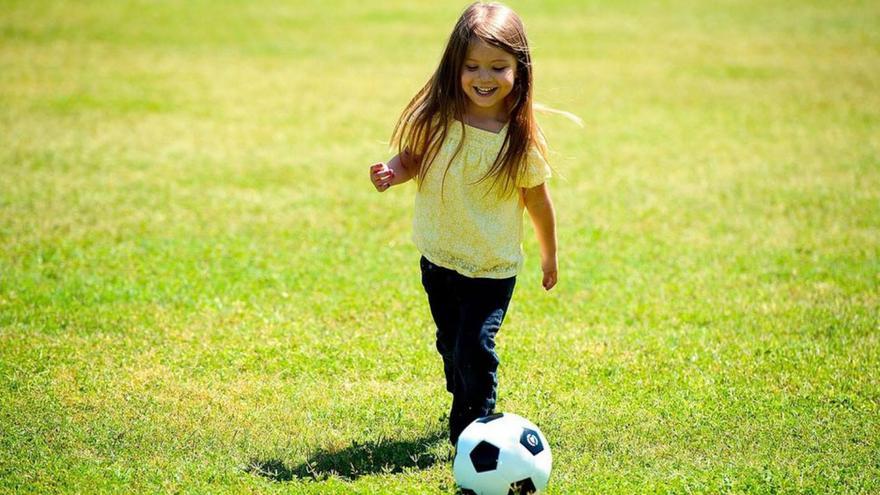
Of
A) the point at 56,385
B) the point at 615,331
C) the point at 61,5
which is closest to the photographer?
the point at 56,385

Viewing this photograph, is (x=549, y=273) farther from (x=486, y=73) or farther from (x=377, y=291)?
(x=377, y=291)

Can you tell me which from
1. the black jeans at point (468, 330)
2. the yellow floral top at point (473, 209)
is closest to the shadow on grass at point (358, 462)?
the black jeans at point (468, 330)

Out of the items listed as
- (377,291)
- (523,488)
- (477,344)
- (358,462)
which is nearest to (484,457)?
(523,488)

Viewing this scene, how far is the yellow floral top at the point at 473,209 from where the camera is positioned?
441cm

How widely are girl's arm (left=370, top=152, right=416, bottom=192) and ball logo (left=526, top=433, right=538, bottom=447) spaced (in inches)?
47.6

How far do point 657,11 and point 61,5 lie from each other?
493 inches

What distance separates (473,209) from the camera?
445 cm

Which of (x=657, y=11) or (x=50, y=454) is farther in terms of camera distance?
(x=657, y=11)

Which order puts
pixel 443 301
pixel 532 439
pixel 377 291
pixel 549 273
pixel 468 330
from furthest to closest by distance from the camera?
pixel 377 291
pixel 549 273
pixel 443 301
pixel 468 330
pixel 532 439

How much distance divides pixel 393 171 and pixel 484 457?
1.31m

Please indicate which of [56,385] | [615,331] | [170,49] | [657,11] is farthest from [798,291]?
[657,11]

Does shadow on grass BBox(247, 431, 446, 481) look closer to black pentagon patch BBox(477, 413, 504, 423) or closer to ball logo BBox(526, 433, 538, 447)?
black pentagon patch BBox(477, 413, 504, 423)

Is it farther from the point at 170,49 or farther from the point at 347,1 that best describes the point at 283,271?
the point at 347,1

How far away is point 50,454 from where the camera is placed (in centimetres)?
442
